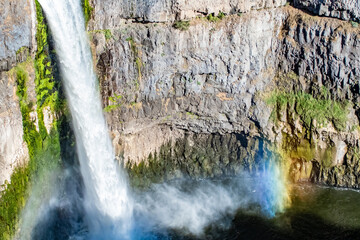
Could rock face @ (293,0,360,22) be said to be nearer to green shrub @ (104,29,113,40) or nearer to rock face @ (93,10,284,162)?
rock face @ (93,10,284,162)

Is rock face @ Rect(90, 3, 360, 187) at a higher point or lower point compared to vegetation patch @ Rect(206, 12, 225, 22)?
lower

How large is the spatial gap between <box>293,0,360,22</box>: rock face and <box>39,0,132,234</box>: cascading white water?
36.5 feet

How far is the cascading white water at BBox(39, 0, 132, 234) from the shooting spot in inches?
827

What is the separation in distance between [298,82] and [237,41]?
12.4ft

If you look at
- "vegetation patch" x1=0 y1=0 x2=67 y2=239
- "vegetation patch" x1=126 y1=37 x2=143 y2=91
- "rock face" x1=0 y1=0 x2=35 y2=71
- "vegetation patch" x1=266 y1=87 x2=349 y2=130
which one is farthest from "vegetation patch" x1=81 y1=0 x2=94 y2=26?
"vegetation patch" x1=266 y1=87 x2=349 y2=130

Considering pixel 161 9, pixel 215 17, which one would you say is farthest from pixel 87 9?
pixel 215 17

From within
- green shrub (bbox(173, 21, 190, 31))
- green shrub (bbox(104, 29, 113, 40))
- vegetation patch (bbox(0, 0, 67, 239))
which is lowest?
vegetation patch (bbox(0, 0, 67, 239))

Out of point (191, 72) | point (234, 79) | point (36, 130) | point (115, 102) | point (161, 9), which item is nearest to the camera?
point (36, 130)

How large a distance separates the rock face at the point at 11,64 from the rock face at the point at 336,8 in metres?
13.3

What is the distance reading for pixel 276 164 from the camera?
2575cm

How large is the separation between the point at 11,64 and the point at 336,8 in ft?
49.8

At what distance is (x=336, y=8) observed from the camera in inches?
940

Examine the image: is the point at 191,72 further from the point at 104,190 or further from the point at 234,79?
the point at 104,190

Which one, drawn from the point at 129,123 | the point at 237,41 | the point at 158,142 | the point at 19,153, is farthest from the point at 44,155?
the point at 237,41
